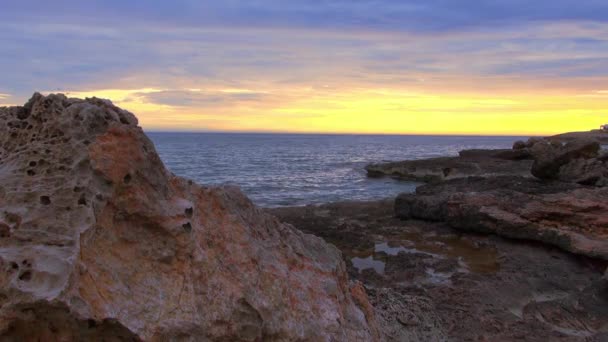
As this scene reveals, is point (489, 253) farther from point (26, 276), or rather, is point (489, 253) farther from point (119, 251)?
point (26, 276)

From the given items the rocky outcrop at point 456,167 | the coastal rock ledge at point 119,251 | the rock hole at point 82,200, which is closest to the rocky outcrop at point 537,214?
the coastal rock ledge at point 119,251

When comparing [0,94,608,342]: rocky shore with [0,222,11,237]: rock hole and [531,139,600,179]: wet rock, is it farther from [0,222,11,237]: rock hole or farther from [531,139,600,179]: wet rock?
[531,139,600,179]: wet rock

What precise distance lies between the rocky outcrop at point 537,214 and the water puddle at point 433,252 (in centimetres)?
64

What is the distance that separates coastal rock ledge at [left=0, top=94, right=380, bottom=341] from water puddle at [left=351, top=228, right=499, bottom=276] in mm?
5286

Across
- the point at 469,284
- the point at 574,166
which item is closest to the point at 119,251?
the point at 469,284

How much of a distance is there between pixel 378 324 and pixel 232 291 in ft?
7.45

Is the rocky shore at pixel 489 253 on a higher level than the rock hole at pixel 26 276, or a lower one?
lower

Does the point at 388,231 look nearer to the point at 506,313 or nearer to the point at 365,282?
the point at 365,282

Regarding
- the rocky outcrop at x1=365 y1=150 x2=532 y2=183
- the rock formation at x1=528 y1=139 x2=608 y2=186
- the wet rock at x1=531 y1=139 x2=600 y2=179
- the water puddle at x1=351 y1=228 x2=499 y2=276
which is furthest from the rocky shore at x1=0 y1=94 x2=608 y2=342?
the rocky outcrop at x1=365 y1=150 x2=532 y2=183

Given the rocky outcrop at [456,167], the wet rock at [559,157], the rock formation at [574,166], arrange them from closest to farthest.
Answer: the rock formation at [574,166], the wet rock at [559,157], the rocky outcrop at [456,167]

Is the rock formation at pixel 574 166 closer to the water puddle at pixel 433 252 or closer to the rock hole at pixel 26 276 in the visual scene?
the water puddle at pixel 433 252

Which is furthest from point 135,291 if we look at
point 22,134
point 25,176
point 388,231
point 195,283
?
point 388,231

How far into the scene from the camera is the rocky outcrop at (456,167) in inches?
1076

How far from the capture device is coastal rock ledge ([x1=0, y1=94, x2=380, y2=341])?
9.59 ft
